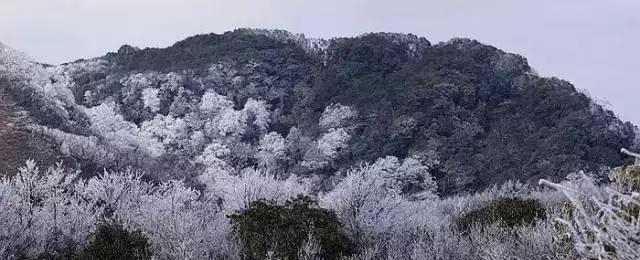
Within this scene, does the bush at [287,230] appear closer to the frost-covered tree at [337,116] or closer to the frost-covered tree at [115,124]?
the frost-covered tree at [115,124]

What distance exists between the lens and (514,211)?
70.2ft

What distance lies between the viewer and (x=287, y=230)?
18.4 meters

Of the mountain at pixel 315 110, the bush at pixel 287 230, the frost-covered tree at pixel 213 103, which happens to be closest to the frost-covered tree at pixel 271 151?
the mountain at pixel 315 110

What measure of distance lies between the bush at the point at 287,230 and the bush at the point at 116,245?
2494 mm

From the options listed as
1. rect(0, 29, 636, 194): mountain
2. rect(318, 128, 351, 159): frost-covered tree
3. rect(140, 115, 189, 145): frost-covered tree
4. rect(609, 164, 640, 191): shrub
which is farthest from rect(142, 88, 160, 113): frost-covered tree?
rect(609, 164, 640, 191): shrub

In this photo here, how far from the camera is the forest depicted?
1884 centimetres

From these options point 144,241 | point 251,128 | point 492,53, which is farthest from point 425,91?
point 144,241

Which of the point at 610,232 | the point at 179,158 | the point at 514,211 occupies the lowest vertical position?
the point at 179,158

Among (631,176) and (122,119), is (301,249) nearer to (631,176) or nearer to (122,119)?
(631,176)

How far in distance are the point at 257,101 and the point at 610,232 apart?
242 feet

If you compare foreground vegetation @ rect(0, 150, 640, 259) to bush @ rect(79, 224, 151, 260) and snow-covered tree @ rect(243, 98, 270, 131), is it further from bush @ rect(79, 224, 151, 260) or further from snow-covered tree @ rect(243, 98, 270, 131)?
snow-covered tree @ rect(243, 98, 270, 131)

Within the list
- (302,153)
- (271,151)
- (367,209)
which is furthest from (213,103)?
(367,209)

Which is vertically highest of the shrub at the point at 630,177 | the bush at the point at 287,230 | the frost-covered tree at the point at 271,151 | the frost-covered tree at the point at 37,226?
the shrub at the point at 630,177

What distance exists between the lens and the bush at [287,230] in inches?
703
